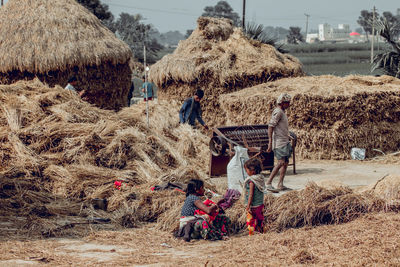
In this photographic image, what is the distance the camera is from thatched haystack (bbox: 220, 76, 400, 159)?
12.6 metres

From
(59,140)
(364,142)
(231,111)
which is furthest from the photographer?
(231,111)

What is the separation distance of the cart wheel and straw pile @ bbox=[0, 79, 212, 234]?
0.59m

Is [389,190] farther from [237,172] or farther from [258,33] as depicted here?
[258,33]

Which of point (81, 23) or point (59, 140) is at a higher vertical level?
point (81, 23)

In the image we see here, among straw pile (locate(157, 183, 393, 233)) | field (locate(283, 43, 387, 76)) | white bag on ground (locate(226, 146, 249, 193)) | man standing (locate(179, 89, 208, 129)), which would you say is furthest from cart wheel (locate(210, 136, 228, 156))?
field (locate(283, 43, 387, 76))

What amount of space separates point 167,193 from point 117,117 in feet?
11.3

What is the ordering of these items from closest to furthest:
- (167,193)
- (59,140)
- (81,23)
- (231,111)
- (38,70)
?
1. (167,193)
2. (59,140)
3. (231,111)
4. (38,70)
5. (81,23)

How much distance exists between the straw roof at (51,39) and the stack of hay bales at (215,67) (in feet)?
6.13

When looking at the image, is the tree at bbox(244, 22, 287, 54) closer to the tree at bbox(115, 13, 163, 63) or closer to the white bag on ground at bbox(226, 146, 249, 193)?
the white bag on ground at bbox(226, 146, 249, 193)

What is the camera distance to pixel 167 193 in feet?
27.6

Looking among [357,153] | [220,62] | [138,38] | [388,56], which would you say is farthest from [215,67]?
[138,38]

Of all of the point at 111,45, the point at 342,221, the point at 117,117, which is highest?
the point at 111,45

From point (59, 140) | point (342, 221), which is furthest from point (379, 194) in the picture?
point (59, 140)

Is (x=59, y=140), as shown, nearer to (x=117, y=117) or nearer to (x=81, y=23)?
(x=117, y=117)
